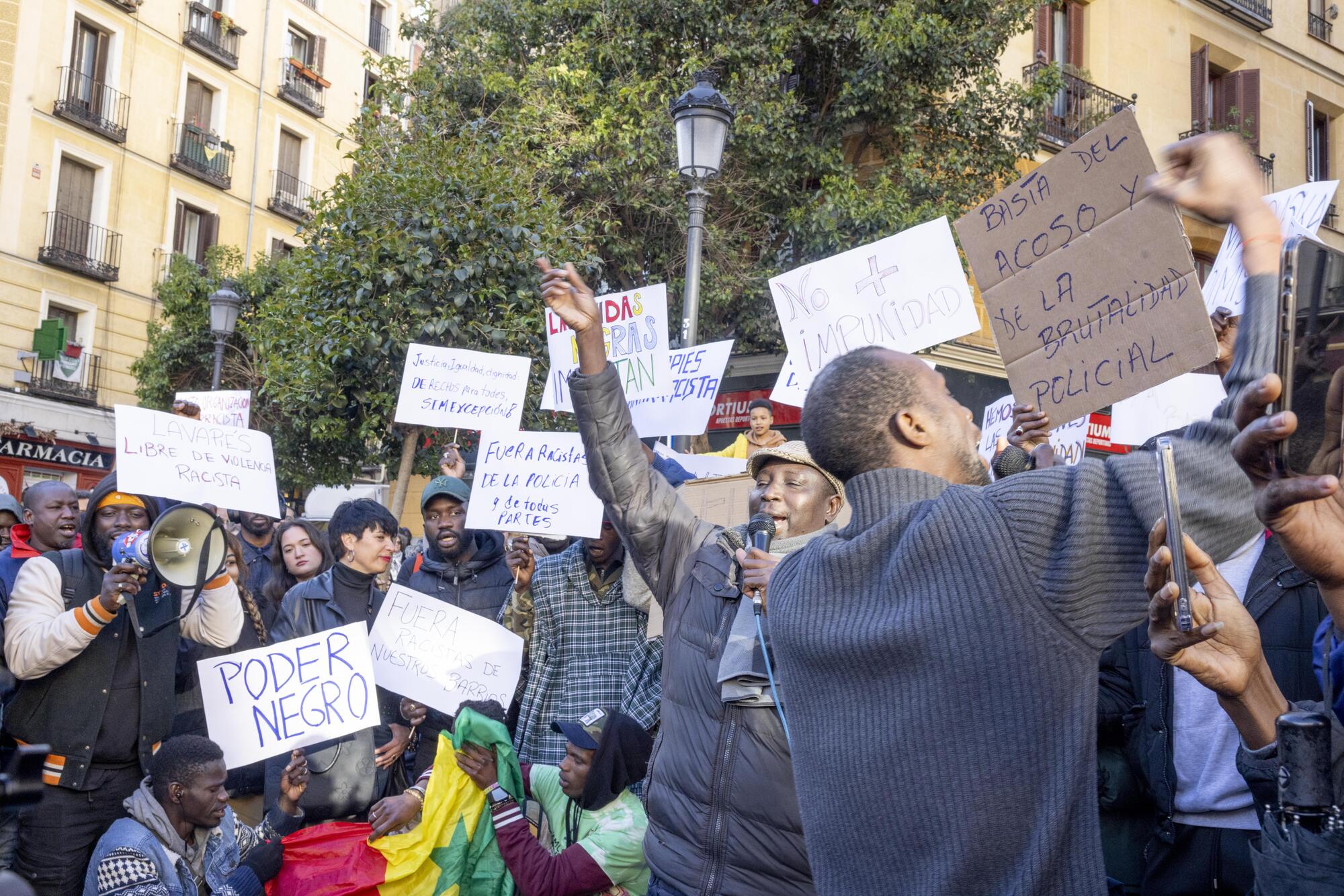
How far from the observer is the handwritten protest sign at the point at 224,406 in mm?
8633

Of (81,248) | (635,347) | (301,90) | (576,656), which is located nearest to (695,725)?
(576,656)

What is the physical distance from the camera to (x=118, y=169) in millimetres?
28375

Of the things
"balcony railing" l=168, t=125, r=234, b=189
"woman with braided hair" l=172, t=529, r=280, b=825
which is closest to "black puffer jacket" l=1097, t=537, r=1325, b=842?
"woman with braided hair" l=172, t=529, r=280, b=825

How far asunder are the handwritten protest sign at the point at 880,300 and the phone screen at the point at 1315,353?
357 cm

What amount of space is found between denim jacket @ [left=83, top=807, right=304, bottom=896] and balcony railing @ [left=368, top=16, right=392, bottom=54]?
34.2 m

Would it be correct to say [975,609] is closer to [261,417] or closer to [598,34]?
[598,34]

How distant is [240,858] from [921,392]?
→ 12.6 feet

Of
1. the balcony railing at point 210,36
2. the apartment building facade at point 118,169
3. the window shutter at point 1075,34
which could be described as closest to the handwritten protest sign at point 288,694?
the window shutter at point 1075,34

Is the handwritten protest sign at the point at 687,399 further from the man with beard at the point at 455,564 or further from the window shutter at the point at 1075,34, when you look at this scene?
the window shutter at the point at 1075,34

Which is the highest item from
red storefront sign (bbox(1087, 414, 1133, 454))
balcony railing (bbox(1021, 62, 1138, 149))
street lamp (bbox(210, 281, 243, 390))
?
balcony railing (bbox(1021, 62, 1138, 149))

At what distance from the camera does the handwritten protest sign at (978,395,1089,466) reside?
Answer: 5.69m

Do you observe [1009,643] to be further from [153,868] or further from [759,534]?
[153,868]

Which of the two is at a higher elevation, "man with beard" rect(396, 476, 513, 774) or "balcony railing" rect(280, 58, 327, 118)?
"balcony railing" rect(280, 58, 327, 118)

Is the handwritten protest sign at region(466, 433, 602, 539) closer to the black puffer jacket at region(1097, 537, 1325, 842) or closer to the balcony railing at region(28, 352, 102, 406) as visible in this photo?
the black puffer jacket at region(1097, 537, 1325, 842)
